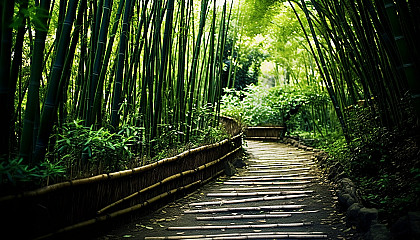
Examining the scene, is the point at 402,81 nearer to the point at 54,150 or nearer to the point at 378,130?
the point at 378,130

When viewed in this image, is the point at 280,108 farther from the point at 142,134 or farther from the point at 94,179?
the point at 94,179

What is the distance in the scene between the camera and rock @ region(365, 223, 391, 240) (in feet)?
6.27

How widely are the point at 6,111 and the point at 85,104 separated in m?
1.10

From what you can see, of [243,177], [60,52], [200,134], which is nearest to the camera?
[60,52]

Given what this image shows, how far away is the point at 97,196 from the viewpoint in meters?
2.32

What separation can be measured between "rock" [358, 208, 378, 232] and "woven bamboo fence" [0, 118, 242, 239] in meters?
1.43

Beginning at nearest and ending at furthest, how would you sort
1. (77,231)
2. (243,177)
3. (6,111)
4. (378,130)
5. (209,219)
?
(6,111) < (77,231) < (209,219) < (378,130) < (243,177)

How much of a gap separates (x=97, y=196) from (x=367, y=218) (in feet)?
5.02

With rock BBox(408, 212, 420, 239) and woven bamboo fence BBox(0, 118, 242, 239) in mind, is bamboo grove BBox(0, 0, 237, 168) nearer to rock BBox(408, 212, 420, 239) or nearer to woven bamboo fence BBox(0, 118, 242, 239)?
woven bamboo fence BBox(0, 118, 242, 239)

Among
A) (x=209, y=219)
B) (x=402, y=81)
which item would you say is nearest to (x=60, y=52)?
(x=209, y=219)

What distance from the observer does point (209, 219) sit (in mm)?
2793

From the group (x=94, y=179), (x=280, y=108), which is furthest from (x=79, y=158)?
(x=280, y=108)

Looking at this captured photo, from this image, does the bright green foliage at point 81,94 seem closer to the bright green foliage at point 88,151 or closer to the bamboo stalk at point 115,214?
the bright green foliage at point 88,151

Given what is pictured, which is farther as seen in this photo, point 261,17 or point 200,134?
point 261,17
